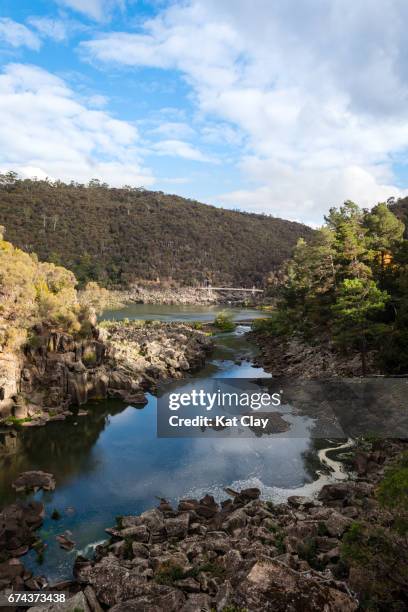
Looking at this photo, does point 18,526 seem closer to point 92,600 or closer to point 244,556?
point 92,600

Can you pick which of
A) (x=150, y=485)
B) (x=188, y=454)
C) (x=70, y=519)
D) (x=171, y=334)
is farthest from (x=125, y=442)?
(x=171, y=334)

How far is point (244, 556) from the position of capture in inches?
406

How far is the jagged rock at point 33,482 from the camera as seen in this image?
16688mm

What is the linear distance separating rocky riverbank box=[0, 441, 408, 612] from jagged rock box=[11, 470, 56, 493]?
80.1 inches

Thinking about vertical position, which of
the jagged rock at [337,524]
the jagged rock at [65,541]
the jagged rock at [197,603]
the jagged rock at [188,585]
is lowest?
the jagged rock at [65,541]

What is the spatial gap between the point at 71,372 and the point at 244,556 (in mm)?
19281

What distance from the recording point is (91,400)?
27500 millimetres

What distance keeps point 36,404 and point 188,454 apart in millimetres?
10172

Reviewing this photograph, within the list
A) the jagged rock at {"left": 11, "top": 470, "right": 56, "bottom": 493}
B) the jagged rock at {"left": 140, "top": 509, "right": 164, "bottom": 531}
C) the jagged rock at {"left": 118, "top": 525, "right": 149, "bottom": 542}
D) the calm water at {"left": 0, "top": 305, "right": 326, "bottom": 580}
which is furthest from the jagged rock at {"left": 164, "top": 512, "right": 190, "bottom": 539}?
the jagged rock at {"left": 11, "top": 470, "right": 56, "bottom": 493}

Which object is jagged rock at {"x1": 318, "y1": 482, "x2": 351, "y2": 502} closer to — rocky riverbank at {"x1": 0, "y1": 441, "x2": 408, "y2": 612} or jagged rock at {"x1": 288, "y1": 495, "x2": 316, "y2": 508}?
rocky riverbank at {"x1": 0, "y1": 441, "x2": 408, "y2": 612}

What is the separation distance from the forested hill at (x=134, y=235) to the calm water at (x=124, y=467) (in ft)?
264

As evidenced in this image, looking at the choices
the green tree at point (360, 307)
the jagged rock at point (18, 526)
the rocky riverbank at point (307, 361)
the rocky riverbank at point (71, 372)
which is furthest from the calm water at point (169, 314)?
the jagged rock at point (18, 526)

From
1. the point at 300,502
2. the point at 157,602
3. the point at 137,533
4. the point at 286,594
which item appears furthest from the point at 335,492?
the point at 286,594

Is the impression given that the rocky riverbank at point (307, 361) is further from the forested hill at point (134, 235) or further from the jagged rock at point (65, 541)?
the forested hill at point (134, 235)
